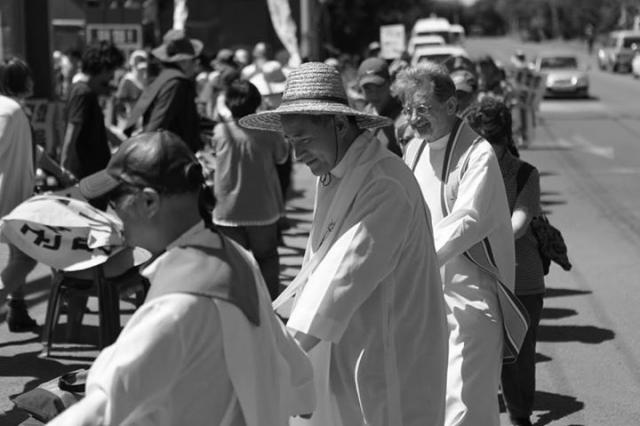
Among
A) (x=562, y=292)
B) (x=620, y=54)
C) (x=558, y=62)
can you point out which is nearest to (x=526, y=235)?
(x=562, y=292)

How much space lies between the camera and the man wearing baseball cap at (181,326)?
2.71 m

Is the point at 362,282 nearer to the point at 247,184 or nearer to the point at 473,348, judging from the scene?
the point at 473,348

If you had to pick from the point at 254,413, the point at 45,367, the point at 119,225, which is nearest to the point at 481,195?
the point at 254,413

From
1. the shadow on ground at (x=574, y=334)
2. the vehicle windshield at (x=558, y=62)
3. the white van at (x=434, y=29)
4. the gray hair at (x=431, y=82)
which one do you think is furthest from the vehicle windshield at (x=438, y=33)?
the gray hair at (x=431, y=82)

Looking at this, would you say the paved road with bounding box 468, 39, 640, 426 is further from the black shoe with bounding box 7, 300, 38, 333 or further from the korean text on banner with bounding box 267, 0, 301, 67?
the korean text on banner with bounding box 267, 0, 301, 67

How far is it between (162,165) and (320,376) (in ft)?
4.23

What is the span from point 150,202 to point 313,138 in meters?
1.25

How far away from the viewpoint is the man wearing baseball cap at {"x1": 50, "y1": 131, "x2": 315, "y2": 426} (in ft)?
8.90

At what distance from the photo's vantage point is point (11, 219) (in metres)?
6.89

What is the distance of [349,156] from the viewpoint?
4074mm

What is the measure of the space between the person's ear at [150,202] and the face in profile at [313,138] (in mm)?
1204

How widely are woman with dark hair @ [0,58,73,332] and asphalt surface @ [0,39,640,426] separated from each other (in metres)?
0.55

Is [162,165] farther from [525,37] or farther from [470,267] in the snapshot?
[525,37]

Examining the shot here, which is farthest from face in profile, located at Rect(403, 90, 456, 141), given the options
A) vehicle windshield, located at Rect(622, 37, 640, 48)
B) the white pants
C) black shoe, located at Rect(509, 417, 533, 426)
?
vehicle windshield, located at Rect(622, 37, 640, 48)
